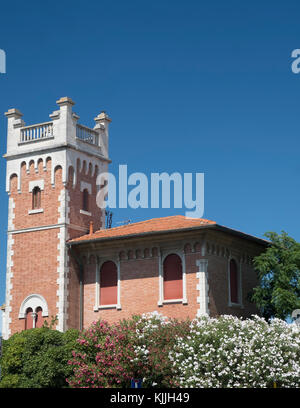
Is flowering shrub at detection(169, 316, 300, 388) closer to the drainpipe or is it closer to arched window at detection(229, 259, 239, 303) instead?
arched window at detection(229, 259, 239, 303)

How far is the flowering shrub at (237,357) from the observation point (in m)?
25.4

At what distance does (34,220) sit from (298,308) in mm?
14857

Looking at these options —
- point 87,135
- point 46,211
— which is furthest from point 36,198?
point 87,135

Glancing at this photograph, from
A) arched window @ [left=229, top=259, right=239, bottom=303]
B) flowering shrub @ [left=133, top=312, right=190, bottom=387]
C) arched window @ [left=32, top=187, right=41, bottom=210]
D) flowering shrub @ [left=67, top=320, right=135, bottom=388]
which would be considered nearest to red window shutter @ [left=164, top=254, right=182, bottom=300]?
arched window @ [left=229, top=259, right=239, bottom=303]

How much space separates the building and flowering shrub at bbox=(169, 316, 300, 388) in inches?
186

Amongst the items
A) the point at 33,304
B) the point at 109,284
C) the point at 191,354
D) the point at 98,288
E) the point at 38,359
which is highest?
the point at 109,284

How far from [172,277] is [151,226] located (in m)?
3.25

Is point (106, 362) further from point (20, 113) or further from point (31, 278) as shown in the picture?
point (20, 113)

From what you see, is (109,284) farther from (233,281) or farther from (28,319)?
(233,281)

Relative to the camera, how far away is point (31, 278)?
35.9m

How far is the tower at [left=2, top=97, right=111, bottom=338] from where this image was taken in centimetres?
3506

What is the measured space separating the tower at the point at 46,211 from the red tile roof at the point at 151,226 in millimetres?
1406

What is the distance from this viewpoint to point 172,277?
32750 mm

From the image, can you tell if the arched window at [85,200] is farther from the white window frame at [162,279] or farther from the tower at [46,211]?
the white window frame at [162,279]
